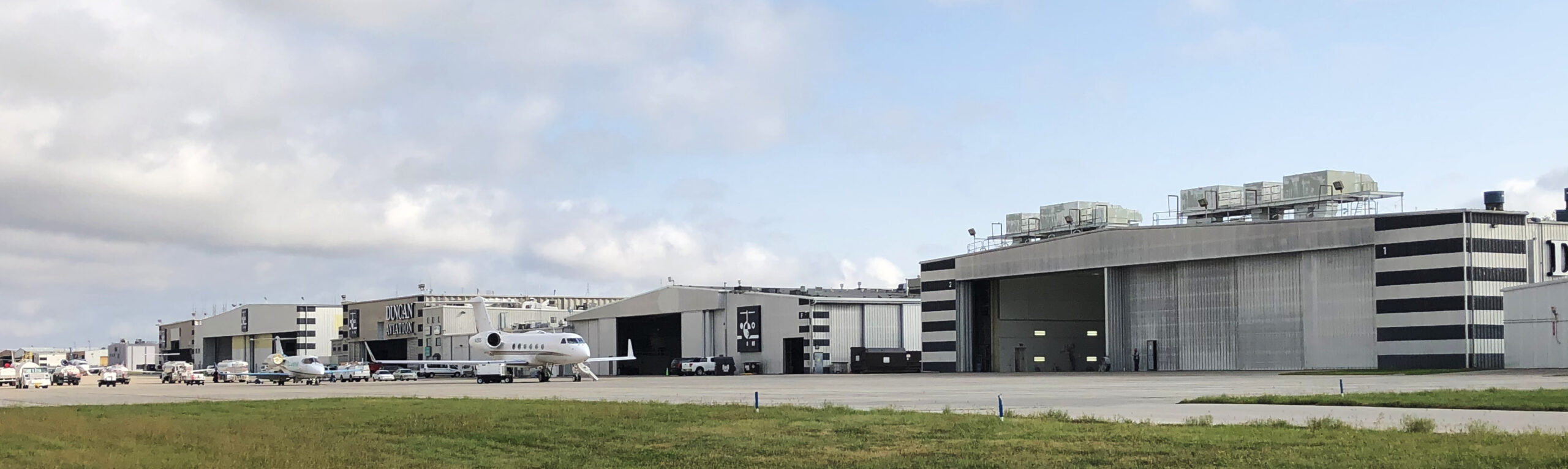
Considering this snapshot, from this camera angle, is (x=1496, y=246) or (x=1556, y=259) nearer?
(x=1496, y=246)

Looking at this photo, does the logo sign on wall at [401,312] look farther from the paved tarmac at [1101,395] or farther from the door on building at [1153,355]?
the door on building at [1153,355]

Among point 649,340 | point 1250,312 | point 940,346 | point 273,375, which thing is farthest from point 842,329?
point 273,375

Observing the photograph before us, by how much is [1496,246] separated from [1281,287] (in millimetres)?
11713

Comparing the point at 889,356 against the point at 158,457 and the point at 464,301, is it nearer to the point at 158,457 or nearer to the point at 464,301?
the point at 464,301

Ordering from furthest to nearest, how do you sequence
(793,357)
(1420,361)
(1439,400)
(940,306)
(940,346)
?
(793,357) < (940,306) < (940,346) < (1420,361) < (1439,400)

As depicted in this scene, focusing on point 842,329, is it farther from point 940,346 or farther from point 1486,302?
point 1486,302

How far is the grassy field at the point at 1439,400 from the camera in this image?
29703mm

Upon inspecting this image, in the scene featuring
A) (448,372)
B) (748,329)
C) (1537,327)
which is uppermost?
(1537,327)

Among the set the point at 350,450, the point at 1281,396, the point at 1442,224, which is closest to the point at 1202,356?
the point at 1442,224

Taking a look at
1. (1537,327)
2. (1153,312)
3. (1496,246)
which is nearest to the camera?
(1537,327)

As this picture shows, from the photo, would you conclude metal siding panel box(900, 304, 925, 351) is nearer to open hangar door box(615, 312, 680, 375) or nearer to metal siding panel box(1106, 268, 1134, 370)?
open hangar door box(615, 312, 680, 375)

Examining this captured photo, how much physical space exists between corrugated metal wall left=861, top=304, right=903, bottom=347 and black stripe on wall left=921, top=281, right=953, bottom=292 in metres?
9.75

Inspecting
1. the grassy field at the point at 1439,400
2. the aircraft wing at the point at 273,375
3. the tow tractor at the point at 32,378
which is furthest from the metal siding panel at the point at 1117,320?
the tow tractor at the point at 32,378

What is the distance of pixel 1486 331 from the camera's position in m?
70.9
